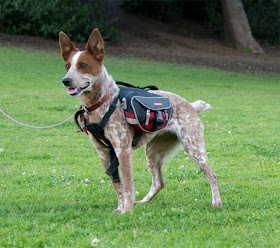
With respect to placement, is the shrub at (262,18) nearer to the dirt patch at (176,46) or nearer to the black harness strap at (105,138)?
the dirt patch at (176,46)

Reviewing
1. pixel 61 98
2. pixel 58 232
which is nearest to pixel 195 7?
pixel 61 98

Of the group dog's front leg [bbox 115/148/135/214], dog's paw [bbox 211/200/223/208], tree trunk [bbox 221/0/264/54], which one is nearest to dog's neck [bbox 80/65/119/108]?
dog's front leg [bbox 115/148/135/214]

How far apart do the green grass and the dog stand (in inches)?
11.9

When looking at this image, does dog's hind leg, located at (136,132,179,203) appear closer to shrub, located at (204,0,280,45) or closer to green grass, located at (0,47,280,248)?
green grass, located at (0,47,280,248)

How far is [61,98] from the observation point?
13.7 meters

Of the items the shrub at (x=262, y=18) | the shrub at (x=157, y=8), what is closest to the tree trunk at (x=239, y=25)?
the shrub at (x=262, y=18)

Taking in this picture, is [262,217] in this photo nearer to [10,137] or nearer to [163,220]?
[163,220]

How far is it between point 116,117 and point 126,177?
0.70 m

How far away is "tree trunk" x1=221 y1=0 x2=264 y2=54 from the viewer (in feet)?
92.3

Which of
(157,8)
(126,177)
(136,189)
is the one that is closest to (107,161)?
(126,177)

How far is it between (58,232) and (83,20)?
2225cm

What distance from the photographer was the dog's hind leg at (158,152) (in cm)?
573

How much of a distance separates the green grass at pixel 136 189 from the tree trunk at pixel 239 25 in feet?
52.8

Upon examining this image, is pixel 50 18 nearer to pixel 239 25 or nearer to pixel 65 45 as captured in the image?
pixel 239 25
